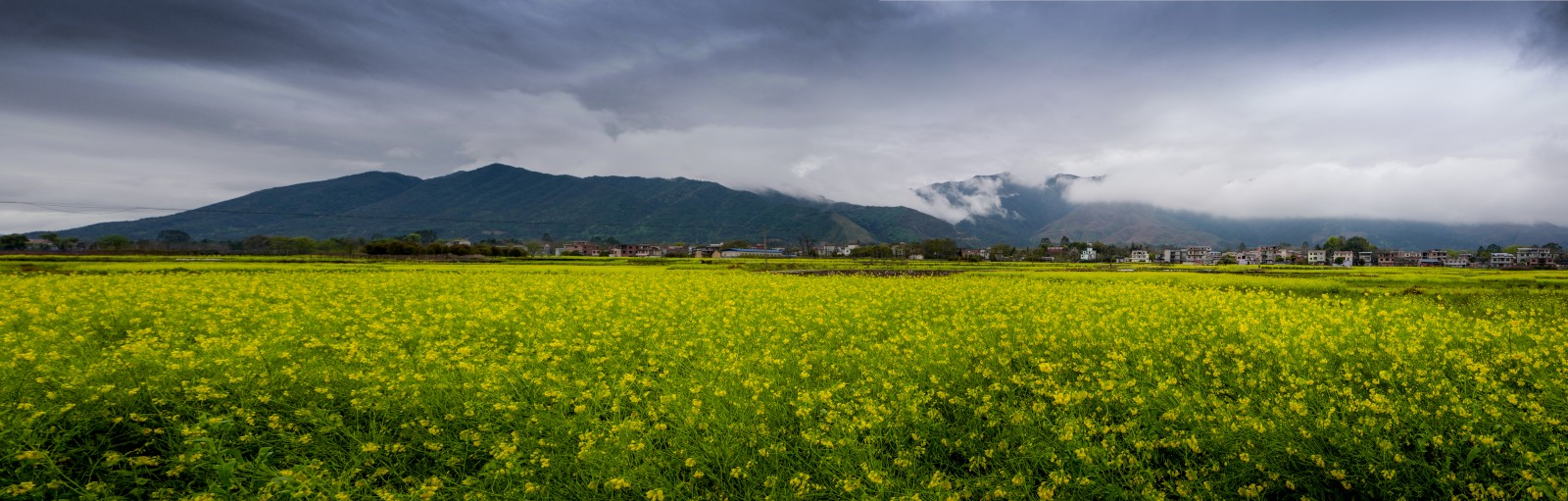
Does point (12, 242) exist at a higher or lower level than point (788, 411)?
higher

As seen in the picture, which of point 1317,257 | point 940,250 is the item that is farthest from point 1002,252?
point 1317,257

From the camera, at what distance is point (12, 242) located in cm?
8775

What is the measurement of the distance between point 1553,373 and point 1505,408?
2859 millimetres

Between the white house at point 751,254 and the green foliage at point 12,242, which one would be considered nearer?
the green foliage at point 12,242

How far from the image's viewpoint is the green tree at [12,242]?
3419 inches

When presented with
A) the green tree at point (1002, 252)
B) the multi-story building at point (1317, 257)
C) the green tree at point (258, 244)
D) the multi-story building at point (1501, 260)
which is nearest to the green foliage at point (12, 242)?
the green tree at point (258, 244)

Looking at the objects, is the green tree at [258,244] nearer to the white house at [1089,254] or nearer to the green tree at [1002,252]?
the green tree at [1002,252]

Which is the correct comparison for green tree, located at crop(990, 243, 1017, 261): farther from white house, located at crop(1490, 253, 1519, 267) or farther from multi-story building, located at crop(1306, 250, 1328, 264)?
white house, located at crop(1490, 253, 1519, 267)

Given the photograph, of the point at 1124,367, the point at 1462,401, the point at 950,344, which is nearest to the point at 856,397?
the point at 950,344

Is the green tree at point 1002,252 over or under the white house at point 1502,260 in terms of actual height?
over

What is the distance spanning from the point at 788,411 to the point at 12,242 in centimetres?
14110

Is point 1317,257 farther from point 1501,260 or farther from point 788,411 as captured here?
point 788,411

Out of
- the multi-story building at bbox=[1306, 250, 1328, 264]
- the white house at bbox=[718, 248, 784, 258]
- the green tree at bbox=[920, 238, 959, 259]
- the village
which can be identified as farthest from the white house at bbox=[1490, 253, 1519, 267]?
the white house at bbox=[718, 248, 784, 258]

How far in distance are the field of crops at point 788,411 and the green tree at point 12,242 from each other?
12489 cm
